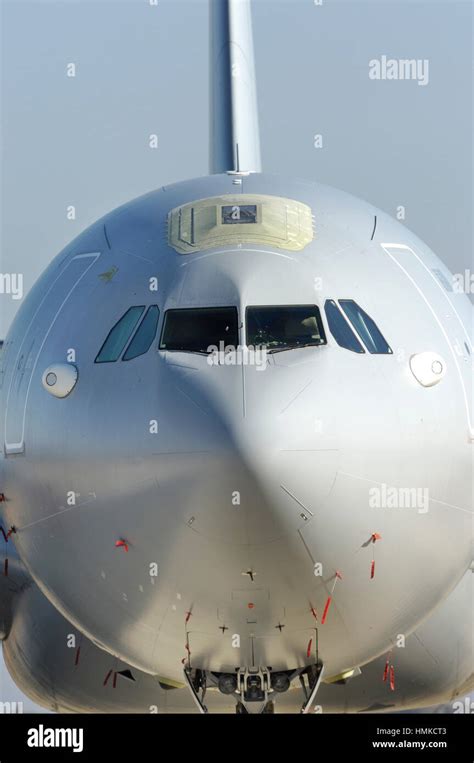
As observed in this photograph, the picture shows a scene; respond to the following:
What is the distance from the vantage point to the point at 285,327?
11.1 meters

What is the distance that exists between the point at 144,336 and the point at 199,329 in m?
0.46

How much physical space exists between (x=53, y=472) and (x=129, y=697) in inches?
143

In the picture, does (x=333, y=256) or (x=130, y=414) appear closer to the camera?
(x=130, y=414)

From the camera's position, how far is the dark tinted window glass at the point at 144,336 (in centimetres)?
1121

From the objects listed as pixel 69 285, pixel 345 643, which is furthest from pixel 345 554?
pixel 69 285

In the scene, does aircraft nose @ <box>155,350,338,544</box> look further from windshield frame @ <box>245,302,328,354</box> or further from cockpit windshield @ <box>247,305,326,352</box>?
cockpit windshield @ <box>247,305,326,352</box>

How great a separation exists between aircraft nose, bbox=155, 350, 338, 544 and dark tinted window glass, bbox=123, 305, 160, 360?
30.7 inches

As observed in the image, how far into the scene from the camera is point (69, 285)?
12602 millimetres

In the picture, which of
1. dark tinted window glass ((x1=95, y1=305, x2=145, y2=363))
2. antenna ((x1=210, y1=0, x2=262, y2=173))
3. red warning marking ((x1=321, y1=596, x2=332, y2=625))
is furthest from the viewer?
antenna ((x1=210, y1=0, x2=262, y2=173))

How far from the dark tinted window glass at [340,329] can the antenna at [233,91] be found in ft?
26.6

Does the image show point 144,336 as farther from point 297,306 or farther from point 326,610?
point 326,610

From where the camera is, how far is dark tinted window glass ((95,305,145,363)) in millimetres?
11406

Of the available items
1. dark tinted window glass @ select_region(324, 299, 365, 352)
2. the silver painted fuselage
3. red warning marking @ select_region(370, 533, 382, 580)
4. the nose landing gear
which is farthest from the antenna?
red warning marking @ select_region(370, 533, 382, 580)
